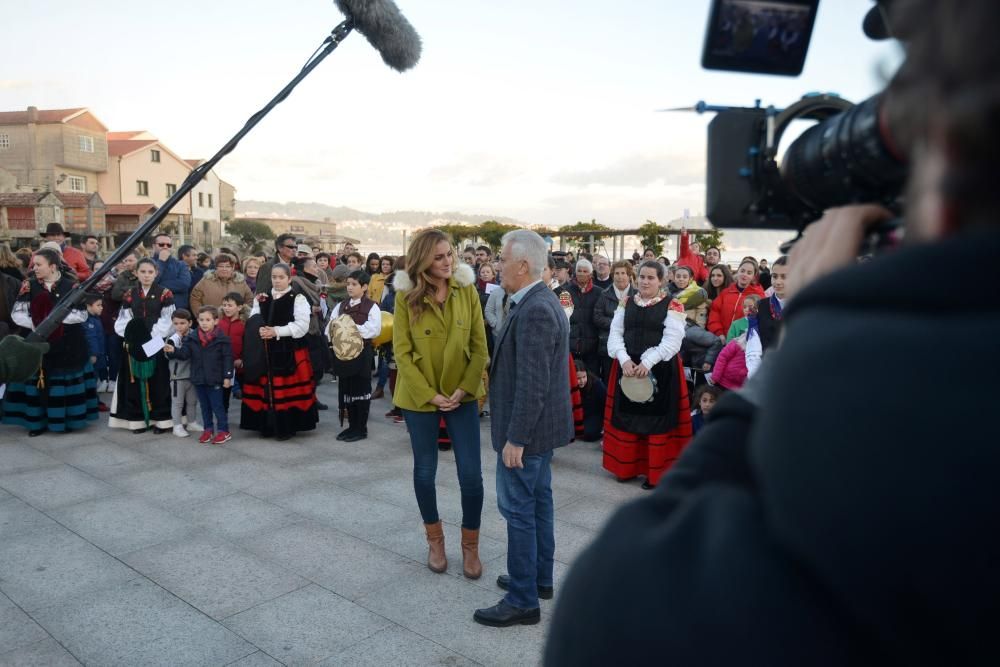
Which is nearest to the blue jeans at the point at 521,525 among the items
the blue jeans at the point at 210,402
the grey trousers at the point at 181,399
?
the blue jeans at the point at 210,402

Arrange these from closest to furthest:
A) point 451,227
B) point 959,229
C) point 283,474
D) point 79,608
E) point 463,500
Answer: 1. point 959,229
2. point 79,608
3. point 463,500
4. point 283,474
5. point 451,227

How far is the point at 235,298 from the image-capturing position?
7793 millimetres

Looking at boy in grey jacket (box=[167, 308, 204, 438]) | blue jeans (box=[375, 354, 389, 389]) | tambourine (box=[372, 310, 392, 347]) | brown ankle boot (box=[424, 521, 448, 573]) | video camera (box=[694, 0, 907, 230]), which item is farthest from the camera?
blue jeans (box=[375, 354, 389, 389])

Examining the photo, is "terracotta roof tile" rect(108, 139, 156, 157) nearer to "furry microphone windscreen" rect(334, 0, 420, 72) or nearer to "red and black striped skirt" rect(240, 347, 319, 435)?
"red and black striped skirt" rect(240, 347, 319, 435)

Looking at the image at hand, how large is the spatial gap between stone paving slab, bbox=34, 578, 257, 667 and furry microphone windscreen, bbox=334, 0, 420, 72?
2.68 m

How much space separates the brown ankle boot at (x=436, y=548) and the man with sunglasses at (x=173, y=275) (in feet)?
20.9

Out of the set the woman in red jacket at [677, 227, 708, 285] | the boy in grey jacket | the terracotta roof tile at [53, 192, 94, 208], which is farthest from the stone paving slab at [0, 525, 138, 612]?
the terracotta roof tile at [53, 192, 94, 208]

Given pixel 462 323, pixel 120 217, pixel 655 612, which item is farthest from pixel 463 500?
pixel 120 217

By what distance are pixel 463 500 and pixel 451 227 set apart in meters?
49.0

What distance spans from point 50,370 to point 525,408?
576 centimetres

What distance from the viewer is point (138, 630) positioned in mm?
3328

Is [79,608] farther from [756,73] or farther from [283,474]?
[756,73]

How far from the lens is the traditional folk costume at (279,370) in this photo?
678 cm

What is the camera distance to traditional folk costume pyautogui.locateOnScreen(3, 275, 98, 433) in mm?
6891
